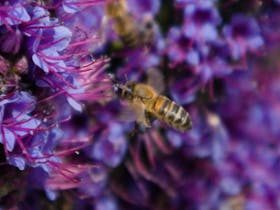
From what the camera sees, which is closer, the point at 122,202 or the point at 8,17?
the point at 8,17

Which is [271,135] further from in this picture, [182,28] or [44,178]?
[44,178]

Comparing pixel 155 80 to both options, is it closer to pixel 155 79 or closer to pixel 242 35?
pixel 155 79

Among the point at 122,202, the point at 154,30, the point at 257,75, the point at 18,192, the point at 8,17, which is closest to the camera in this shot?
the point at 8,17

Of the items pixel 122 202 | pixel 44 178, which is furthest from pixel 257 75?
pixel 44 178

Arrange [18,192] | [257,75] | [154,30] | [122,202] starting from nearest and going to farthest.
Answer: [18,192] < [154,30] < [122,202] < [257,75]

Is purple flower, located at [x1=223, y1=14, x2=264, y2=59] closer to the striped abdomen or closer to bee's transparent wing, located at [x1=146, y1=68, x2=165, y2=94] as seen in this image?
bee's transparent wing, located at [x1=146, y1=68, x2=165, y2=94]

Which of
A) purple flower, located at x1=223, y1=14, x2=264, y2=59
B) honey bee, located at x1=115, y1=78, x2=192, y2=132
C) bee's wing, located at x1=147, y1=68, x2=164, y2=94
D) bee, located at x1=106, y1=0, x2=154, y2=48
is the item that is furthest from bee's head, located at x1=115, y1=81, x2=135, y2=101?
purple flower, located at x1=223, y1=14, x2=264, y2=59

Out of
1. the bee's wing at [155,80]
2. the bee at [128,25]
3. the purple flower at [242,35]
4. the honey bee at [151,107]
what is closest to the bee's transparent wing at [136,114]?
the honey bee at [151,107]

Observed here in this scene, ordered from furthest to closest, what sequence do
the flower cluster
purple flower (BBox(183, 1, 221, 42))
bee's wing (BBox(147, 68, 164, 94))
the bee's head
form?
purple flower (BBox(183, 1, 221, 42)) < bee's wing (BBox(147, 68, 164, 94)) < the bee's head < the flower cluster
